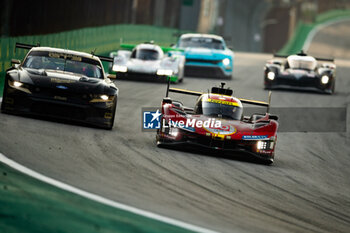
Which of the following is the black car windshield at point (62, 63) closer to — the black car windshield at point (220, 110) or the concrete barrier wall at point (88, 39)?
the black car windshield at point (220, 110)

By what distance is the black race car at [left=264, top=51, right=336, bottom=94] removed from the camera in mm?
24297

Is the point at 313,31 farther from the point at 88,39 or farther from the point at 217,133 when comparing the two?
the point at 217,133

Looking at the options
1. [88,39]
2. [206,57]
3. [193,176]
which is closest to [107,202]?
[193,176]

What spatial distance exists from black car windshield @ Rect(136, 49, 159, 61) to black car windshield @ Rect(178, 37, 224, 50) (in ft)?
12.4

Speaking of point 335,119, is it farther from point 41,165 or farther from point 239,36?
point 239,36

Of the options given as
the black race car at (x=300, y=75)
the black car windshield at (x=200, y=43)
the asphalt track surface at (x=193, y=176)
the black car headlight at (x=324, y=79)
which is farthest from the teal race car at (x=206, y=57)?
the asphalt track surface at (x=193, y=176)

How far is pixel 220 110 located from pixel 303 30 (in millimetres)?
78036

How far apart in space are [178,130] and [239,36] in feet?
250

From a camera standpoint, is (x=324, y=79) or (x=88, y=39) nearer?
(x=324, y=79)

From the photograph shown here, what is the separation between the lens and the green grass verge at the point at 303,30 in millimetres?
78062

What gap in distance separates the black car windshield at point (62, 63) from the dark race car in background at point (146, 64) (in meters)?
8.69

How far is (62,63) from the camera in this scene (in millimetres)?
13555

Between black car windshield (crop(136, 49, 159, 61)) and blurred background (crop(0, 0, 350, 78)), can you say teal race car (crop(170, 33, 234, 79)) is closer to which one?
blurred background (crop(0, 0, 350, 78))

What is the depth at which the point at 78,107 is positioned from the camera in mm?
12414
